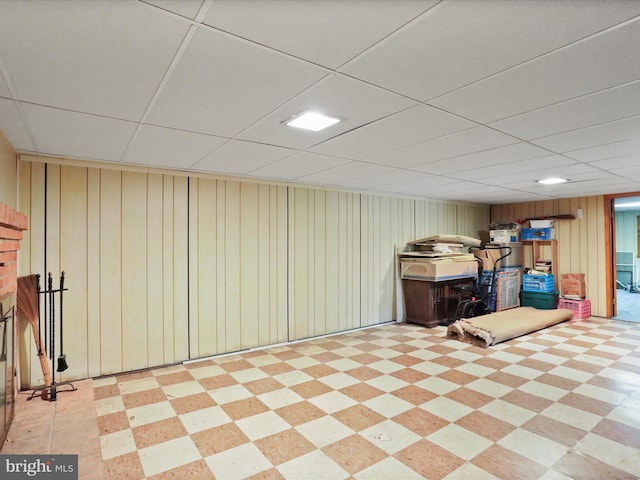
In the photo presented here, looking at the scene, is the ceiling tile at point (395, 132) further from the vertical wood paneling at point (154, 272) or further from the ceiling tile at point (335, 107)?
the vertical wood paneling at point (154, 272)

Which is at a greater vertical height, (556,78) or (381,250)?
(556,78)

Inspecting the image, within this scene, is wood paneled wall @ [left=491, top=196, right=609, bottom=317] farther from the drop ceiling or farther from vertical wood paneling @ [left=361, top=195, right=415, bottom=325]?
the drop ceiling

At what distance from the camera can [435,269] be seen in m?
6.00

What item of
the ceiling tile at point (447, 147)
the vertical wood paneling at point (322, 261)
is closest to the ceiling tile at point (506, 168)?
the ceiling tile at point (447, 147)

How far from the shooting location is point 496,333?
5129mm

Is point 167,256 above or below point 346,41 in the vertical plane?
below

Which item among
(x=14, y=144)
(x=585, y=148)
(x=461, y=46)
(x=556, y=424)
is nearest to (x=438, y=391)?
(x=556, y=424)

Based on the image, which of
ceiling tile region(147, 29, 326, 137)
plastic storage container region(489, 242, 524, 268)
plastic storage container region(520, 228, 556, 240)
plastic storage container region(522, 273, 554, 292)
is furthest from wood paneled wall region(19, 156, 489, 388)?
plastic storage container region(520, 228, 556, 240)

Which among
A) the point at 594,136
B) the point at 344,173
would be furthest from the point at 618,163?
the point at 344,173

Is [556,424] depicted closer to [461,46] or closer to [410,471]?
[410,471]

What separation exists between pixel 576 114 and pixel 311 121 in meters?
1.84

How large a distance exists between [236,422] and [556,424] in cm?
255

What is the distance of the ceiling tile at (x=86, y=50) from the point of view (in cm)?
135

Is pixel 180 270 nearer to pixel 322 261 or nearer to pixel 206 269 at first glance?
pixel 206 269
